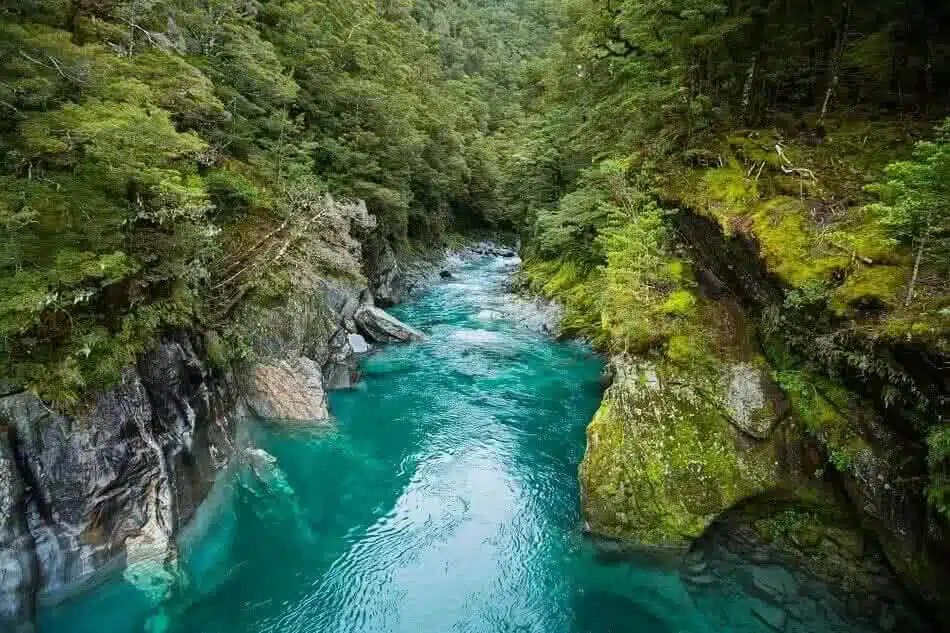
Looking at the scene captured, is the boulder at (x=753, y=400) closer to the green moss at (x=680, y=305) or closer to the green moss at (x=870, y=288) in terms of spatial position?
the green moss at (x=680, y=305)

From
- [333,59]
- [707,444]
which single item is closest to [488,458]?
[707,444]

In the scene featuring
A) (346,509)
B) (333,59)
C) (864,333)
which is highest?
(333,59)

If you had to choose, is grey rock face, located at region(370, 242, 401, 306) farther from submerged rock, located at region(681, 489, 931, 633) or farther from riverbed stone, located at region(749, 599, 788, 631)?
riverbed stone, located at region(749, 599, 788, 631)

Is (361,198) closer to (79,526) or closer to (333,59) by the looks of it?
(333,59)

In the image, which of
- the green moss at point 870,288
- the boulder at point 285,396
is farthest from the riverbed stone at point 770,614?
the boulder at point 285,396

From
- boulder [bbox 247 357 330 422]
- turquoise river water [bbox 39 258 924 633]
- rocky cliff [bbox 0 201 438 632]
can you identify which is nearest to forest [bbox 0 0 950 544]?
rocky cliff [bbox 0 201 438 632]
